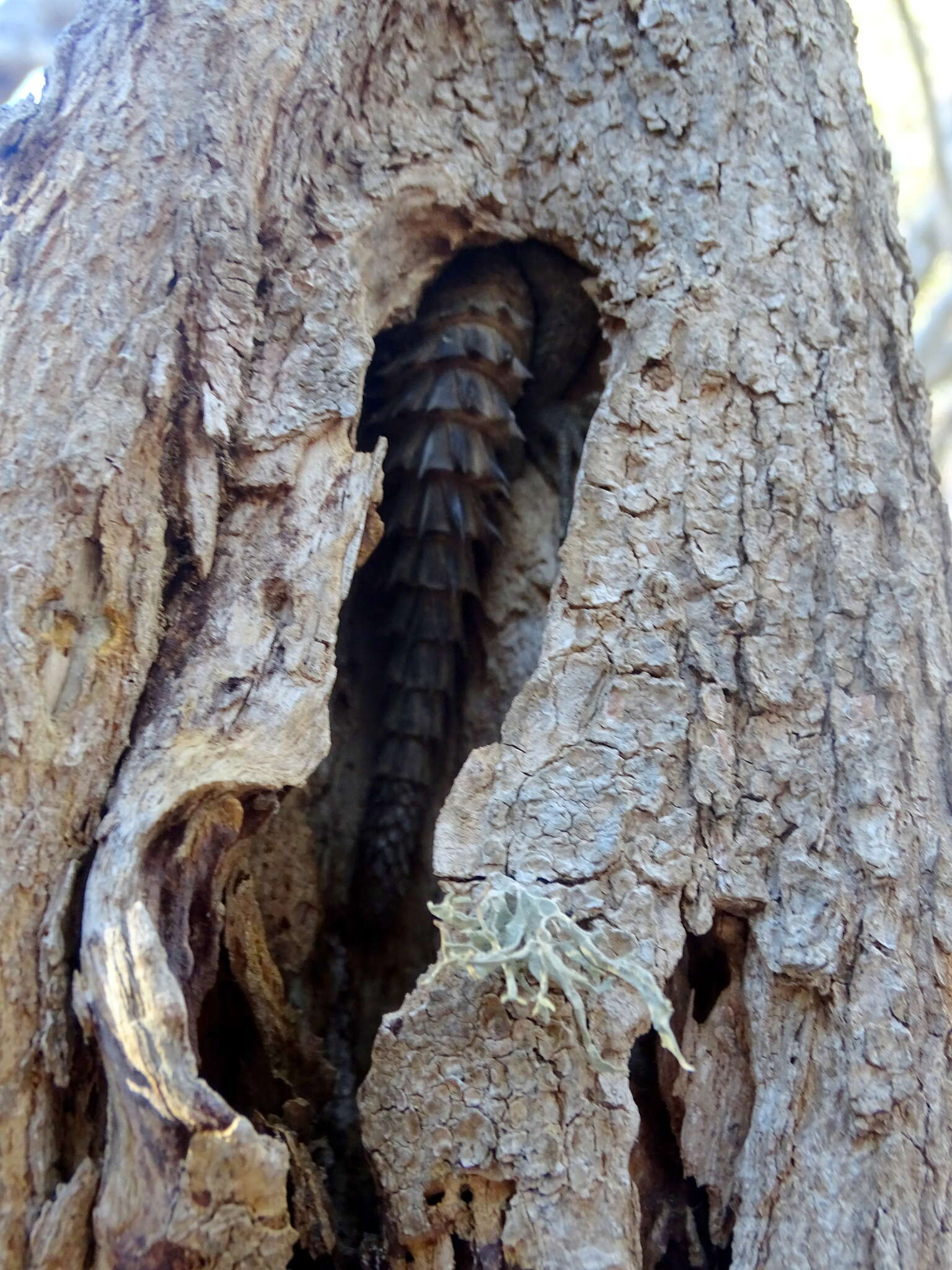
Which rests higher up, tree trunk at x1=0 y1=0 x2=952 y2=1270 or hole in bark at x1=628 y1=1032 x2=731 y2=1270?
tree trunk at x1=0 y1=0 x2=952 y2=1270

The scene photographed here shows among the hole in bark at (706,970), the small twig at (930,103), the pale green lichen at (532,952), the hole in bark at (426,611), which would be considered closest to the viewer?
the pale green lichen at (532,952)

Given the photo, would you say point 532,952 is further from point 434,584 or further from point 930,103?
point 930,103

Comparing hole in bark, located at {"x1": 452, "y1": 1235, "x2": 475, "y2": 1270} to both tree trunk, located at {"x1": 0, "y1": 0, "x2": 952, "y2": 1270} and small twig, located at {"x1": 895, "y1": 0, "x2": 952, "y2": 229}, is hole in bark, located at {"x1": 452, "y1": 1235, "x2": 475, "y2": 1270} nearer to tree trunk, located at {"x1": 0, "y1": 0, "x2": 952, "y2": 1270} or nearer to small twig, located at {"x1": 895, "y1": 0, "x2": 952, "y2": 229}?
tree trunk, located at {"x1": 0, "y1": 0, "x2": 952, "y2": 1270}

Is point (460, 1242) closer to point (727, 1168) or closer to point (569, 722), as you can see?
point (727, 1168)

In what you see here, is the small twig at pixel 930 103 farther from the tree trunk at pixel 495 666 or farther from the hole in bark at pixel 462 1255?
the hole in bark at pixel 462 1255

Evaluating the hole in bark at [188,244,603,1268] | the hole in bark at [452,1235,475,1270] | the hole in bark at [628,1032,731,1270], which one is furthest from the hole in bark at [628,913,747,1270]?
the hole in bark at [188,244,603,1268]

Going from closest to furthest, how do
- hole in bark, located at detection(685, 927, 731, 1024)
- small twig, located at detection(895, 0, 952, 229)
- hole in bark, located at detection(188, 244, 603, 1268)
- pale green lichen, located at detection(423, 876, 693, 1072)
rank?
pale green lichen, located at detection(423, 876, 693, 1072) → hole in bark, located at detection(685, 927, 731, 1024) → hole in bark, located at detection(188, 244, 603, 1268) → small twig, located at detection(895, 0, 952, 229)

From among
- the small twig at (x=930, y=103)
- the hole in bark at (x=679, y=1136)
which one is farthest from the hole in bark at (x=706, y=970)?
the small twig at (x=930, y=103)
